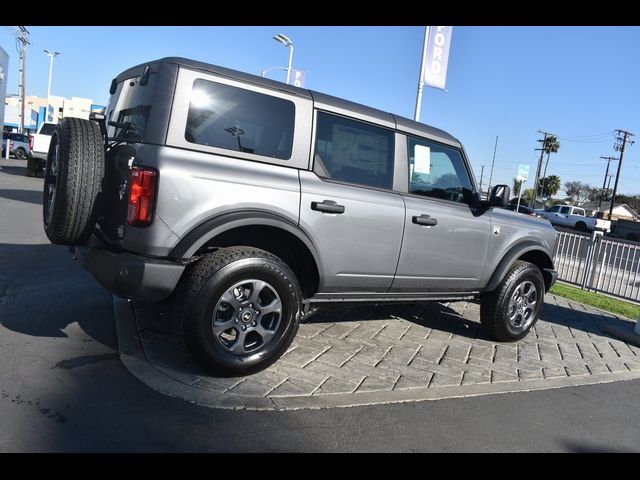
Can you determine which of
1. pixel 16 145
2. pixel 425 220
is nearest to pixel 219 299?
pixel 425 220

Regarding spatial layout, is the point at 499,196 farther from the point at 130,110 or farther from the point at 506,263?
the point at 130,110

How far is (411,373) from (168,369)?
76.5 inches

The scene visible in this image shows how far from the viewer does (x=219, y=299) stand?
11.3 feet

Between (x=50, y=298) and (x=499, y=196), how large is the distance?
15.0 ft

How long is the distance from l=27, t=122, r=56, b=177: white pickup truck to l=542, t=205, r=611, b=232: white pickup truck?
33.8 metres

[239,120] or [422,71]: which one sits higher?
[422,71]

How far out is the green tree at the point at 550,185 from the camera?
7244 cm

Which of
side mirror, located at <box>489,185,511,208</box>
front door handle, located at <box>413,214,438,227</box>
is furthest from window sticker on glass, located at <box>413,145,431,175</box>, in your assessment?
side mirror, located at <box>489,185,511,208</box>

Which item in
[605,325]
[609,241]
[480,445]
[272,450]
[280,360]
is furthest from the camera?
[609,241]

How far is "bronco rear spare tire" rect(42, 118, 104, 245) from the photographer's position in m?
3.33

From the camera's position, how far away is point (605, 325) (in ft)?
22.4

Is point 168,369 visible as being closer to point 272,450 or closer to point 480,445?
point 272,450
